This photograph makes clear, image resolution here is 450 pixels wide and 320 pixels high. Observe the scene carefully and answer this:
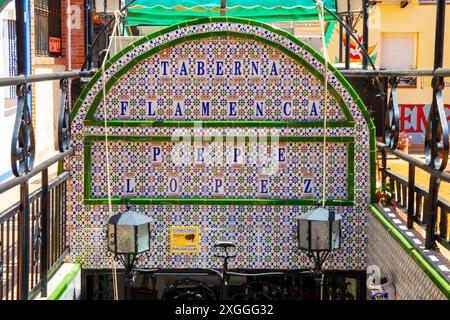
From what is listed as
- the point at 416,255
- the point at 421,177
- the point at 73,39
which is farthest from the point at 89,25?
the point at 73,39

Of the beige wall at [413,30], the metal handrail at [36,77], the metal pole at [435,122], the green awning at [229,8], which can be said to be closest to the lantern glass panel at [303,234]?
the metal pole at [435,122]

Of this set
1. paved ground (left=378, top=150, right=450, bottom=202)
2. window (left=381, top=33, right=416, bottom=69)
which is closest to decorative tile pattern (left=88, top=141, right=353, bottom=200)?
paved ground (left=378, top=150, right=450, bottom=202)

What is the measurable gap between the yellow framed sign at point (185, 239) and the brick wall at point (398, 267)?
53.2 inches

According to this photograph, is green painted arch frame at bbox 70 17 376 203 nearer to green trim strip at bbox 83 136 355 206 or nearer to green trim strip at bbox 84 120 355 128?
green trim strip at bbox 84 120 355 128

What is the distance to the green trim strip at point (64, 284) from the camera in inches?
202

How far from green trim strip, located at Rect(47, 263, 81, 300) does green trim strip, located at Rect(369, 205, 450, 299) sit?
91.4 inches

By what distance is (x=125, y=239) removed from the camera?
18.1 ft

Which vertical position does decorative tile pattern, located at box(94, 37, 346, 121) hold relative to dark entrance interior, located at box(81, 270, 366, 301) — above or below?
above

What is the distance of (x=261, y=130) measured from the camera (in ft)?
19.4

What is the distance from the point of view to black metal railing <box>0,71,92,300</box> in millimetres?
4203

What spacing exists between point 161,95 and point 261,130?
829mm

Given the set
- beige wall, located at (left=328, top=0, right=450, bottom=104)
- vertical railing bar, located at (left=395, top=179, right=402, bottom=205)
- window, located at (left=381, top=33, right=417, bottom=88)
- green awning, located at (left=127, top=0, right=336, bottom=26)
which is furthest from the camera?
window, located at (left=381, top=33, right=417, bottom=88)

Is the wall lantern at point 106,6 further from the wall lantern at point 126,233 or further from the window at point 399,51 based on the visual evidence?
the window at point 399,51

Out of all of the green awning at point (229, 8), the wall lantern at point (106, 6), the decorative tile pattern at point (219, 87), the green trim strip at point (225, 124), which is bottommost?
the green trim strip at point (225, 124)
